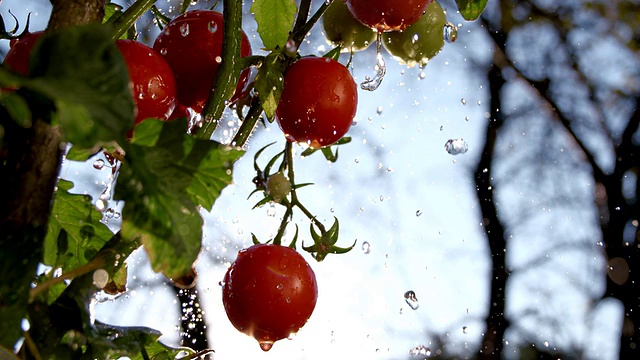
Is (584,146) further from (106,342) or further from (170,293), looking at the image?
(106,342)

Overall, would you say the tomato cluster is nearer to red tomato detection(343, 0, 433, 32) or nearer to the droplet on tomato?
red tomato detection(343, 0, 433, 32)

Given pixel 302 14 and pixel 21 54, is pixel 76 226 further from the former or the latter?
pixel 302 14

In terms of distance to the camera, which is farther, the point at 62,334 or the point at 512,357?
the point at 512,357

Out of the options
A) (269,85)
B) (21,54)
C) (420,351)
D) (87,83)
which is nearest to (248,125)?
(269,85)

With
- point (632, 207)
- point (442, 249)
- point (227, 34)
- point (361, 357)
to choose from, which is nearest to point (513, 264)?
point (442, 249)

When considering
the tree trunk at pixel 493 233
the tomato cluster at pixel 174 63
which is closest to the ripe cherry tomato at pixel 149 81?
the tomato cluster at pixel 174 63

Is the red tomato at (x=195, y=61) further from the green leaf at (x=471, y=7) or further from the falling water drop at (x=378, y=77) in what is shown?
the falling water drop at (x=378, y=77)
